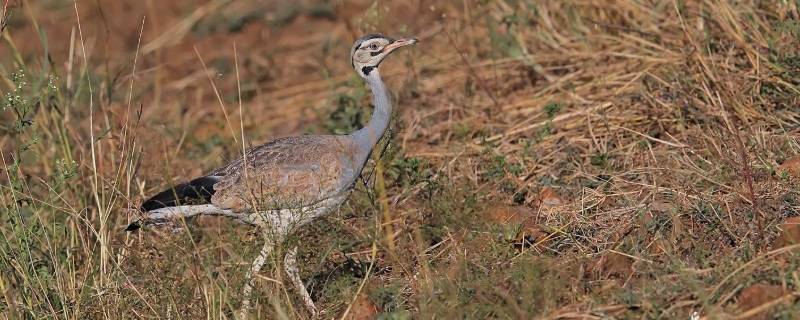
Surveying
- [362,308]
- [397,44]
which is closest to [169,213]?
[362,308]

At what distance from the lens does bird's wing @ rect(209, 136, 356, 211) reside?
6113mm

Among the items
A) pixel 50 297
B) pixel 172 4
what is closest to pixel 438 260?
pixel 50 297

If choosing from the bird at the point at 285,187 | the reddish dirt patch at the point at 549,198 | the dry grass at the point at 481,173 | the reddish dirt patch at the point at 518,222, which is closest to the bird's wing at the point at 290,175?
the bird at the point at 285,187

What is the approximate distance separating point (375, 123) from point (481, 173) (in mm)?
1066

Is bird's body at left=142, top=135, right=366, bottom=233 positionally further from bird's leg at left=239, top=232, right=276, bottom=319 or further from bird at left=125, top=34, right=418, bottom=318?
bird's leg at left=239, top=232, right=276, bottom=319

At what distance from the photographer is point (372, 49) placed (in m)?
6.55

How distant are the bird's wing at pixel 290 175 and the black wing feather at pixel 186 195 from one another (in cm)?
4

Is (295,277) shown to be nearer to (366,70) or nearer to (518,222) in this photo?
(518,222)

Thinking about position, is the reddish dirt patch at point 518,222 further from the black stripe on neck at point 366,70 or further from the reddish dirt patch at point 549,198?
the black stripe on neck at point 366,70

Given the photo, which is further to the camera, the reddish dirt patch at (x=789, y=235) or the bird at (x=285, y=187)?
the bird at (x=285, y=187)

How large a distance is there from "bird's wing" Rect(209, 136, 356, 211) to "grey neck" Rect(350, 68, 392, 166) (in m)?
0.06

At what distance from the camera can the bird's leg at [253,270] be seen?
5.49 m

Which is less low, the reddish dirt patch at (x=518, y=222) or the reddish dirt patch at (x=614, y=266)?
the reddish dirt patch at (x=614, y=266)

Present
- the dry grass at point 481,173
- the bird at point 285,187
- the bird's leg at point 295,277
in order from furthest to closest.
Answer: the bird at point 285,187, the bird's leg at point 295,277, the dry grass at point 481,173
